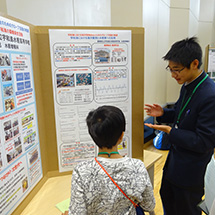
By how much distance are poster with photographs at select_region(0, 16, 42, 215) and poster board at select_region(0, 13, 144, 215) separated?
5 centimetres

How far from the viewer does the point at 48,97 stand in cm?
124

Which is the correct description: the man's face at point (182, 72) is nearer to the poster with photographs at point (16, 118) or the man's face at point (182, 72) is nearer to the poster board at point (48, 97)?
the poster board at point (48, 97)

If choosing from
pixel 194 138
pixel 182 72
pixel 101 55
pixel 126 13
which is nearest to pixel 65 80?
pixel 101 55

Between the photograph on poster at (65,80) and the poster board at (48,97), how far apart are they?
0.05 meters

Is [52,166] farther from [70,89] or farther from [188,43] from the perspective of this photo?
[188,43]

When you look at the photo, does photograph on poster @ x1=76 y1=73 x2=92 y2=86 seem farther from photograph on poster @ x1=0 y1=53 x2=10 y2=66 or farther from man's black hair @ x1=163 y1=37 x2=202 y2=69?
man's black hair @ x1=163 y1=37 x2=202 y2=69

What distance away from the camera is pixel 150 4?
9.66 feet

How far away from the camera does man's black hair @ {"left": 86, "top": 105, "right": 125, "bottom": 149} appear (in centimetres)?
84

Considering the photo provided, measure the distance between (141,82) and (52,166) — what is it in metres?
0.83

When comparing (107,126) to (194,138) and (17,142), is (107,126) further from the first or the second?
(194,138)

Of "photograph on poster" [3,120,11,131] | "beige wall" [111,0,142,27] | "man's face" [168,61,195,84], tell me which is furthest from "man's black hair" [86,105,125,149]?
"beige wall" [111,0,142,27]

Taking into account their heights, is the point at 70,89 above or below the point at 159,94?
above

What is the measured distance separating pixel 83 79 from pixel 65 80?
0.11 meters

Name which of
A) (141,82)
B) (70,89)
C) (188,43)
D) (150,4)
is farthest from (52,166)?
(150,4)
